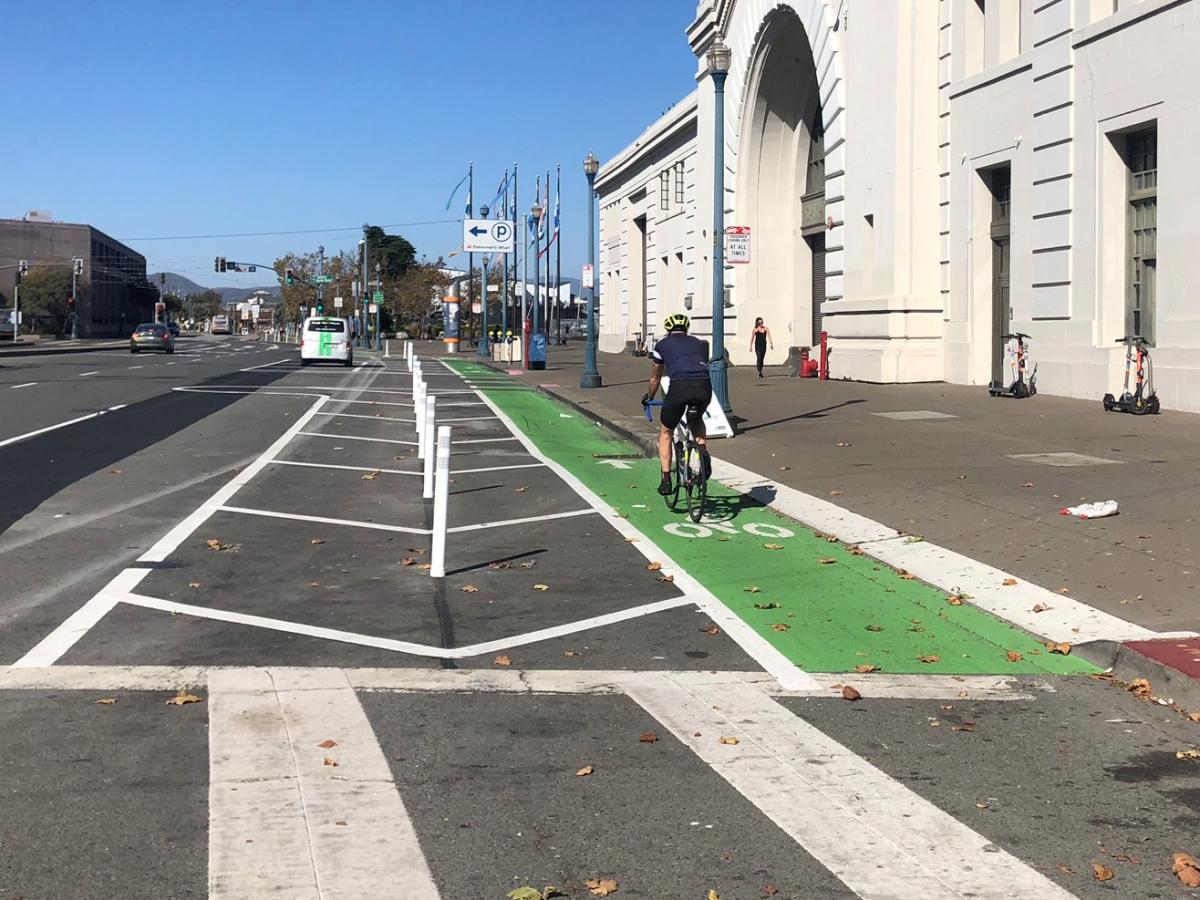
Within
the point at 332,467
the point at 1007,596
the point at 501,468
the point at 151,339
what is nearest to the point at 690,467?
the point at 1007,596

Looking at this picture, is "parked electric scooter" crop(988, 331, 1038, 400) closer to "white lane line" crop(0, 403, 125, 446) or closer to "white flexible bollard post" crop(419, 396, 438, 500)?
"white flexible bollard post" crop(419, 396, 438, 500)

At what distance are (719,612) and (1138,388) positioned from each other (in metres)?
14.0

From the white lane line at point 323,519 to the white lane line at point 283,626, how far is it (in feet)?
11.3

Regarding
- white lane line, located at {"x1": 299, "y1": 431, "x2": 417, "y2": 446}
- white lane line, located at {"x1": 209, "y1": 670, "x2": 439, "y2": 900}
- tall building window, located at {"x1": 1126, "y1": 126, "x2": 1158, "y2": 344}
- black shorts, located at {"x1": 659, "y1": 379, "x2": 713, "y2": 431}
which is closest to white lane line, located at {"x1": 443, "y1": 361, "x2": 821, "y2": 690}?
black shorts, located at {"x1": 659, "y1": 379, "x2": 713, "y2": 431}

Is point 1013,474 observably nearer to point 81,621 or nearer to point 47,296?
point 81,621

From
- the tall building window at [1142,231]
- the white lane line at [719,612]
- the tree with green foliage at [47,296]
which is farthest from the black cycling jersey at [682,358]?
the tree with green foliage at [47,296]

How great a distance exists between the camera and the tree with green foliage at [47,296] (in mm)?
127625

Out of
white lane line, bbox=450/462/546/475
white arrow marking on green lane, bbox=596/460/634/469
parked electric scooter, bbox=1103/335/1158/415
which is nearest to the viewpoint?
white lane line, bbox=450/462/546/475

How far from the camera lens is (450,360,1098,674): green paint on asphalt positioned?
7719mm

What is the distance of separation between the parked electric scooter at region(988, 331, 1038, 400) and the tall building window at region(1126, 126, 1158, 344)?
233 cm

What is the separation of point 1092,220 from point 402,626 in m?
18.0

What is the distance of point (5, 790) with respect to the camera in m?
5.14

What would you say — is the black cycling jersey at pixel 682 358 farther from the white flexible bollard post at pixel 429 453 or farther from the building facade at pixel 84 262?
the building facade at pixel 84 262

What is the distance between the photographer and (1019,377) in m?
24.5
